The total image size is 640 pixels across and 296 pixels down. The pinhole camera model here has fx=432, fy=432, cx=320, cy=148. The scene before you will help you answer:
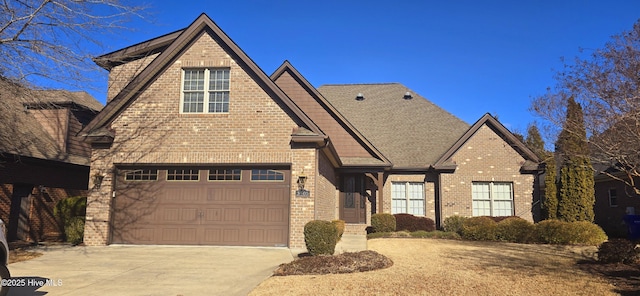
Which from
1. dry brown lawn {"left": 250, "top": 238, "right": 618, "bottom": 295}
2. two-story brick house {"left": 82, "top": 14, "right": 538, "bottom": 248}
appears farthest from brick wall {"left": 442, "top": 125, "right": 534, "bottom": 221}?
two-story brick house {"left": 82, "top": 14, "right": 538, "bottom": 248}

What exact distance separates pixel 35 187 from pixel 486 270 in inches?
636

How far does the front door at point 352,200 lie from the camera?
68.4ft

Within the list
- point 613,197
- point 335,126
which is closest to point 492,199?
point 335,126

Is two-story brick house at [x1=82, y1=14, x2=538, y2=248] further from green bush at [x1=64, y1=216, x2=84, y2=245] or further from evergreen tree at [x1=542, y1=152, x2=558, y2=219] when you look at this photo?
evergreen tree at [x1=542, y1=152, x2=558, y2=219]

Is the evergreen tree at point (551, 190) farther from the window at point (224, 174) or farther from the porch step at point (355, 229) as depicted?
the window at point (224, 174)

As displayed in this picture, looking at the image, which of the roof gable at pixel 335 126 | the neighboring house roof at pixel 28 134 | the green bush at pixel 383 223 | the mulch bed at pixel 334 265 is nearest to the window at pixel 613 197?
the green bush at pixel 383 223

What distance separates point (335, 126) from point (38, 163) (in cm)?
1254

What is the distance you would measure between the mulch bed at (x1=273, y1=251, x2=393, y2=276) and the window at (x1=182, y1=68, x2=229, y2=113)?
6234 mm

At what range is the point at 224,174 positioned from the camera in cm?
1393

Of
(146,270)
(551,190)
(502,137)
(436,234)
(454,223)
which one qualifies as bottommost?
(146,270)

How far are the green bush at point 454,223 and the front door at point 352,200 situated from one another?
3.85 metres

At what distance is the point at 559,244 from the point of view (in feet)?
51.8

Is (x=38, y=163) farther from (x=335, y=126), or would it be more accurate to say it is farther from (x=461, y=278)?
(x=461, y=278)

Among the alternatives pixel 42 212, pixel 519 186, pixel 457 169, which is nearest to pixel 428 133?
pixel 457 169
